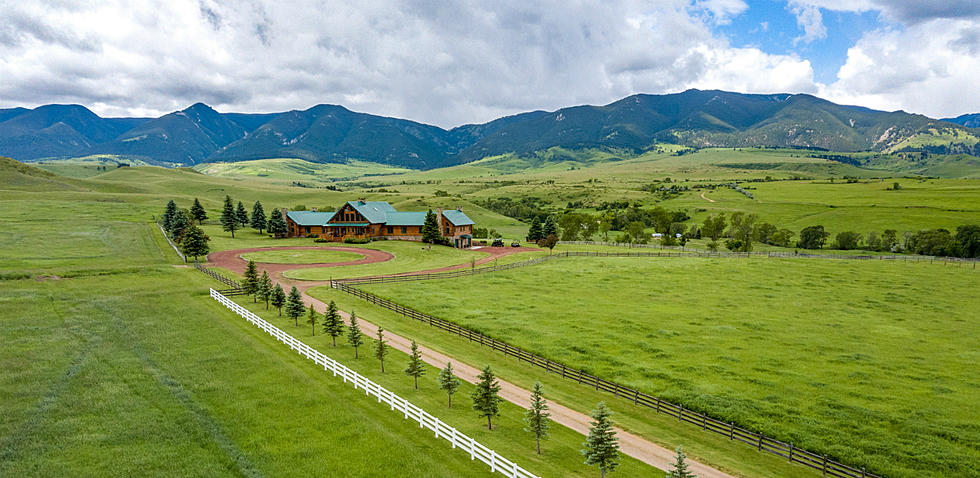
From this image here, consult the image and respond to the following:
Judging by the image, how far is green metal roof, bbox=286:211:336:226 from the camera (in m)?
104

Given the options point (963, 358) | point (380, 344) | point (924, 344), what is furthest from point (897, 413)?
point (380, 344)

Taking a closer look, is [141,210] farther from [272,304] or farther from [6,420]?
[6,420]

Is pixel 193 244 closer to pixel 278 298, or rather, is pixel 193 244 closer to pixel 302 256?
pixel 302 256

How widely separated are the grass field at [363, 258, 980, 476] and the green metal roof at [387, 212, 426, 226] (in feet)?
133

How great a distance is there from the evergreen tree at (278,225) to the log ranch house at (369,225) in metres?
2.22

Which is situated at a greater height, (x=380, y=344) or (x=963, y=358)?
(x=380, y=344)

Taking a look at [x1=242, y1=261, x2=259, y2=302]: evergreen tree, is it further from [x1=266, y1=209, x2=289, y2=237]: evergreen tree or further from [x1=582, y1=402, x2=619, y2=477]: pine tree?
[x1=266, y1=209, x2=289, y2=237]: evergreen tree

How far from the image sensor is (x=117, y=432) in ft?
63.7

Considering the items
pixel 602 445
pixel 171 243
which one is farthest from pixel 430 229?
pixel 602 445

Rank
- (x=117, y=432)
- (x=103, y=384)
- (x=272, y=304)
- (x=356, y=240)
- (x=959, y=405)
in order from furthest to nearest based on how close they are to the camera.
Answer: (x=356, y=240) < (x=272, y=304) < (x=959, y=405) < (x=103, y=384) < (x=117, y=432)

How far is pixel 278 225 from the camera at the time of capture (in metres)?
101

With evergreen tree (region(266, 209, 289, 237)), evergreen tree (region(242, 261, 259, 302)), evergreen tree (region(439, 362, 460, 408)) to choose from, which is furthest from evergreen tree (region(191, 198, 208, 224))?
evergreen tree (region(439, 362, 460, 408))

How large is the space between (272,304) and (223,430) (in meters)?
25.5

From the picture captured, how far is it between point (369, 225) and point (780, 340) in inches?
3212
